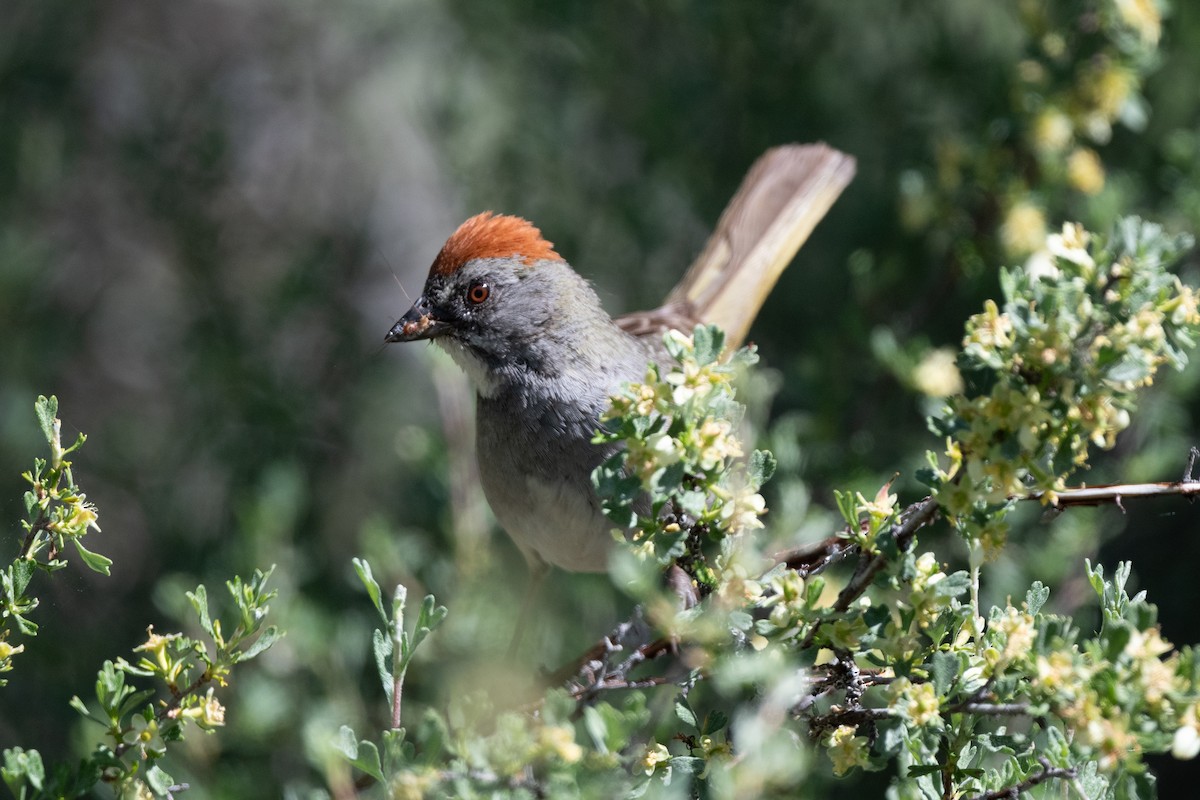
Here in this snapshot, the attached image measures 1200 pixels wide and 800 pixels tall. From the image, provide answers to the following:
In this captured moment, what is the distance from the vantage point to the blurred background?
12.5 ft

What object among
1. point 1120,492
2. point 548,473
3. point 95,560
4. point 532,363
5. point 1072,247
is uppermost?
point 1072,247

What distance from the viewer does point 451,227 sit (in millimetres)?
7062

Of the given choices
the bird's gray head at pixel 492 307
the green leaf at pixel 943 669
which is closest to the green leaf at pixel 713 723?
the green leaf at pixel 943 669

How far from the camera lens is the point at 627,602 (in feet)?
14.5

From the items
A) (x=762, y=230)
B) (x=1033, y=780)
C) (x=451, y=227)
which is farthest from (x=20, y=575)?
(x=451, y=227)

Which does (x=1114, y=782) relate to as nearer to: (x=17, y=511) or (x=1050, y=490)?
(x=1050, y=490)

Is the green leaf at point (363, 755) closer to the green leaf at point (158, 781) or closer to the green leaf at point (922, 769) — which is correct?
the green leaf at point (158, 781)

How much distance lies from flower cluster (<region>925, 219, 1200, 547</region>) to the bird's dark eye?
2.14 m

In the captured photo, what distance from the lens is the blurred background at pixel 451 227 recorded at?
12.5 ft

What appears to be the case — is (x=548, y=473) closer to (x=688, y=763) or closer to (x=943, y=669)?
(x=688, y=763)

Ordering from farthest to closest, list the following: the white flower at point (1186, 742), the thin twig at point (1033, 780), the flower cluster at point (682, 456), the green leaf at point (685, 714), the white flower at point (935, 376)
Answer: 1. the white flower at point (935, 376)
2. the green leaf at point (685, 714)
3. the flower cluster at point (682, 456)
4. the thin twig at point (1033, 780)
5. the white flower at point (1186, 742)

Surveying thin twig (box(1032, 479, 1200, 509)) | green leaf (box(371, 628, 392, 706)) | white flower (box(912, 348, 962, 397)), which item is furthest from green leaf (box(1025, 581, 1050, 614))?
white flower (box(912, 348, 962, 397))

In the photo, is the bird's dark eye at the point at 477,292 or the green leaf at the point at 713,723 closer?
the green leaf at the point at 713,723

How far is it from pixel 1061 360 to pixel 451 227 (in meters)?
5.75
